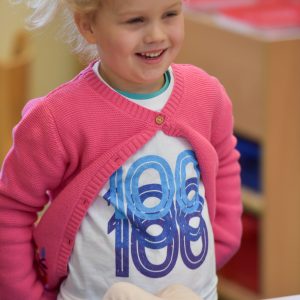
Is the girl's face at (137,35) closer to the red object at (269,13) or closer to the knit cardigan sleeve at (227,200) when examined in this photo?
the knit cardigan sleeve at (227,200)

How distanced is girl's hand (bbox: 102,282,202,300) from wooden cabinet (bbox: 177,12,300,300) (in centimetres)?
117

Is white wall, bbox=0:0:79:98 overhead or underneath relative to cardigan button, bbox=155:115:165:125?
underneath

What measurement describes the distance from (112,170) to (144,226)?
82 mm

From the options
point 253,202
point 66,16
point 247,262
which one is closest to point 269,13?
point 253,202

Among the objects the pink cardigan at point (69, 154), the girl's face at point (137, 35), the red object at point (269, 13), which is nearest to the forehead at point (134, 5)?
the girl's face at point (137, 35)

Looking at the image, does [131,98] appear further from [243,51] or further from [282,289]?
[282,289]

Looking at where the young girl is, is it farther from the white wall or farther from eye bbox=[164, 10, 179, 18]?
the white wall

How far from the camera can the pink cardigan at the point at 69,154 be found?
1.23 meters

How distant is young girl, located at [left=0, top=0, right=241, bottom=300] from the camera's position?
121 centimetres

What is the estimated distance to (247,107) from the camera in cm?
242

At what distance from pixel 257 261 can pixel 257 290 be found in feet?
0.44

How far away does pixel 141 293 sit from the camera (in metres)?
1.19

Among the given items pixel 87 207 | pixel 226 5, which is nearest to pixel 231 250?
pixel 87 207

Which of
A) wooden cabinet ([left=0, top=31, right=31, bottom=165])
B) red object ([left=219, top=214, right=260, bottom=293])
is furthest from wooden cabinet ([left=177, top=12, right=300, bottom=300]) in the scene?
wooden cabinet ([left=0, top=31, right=31, bottom=165])
